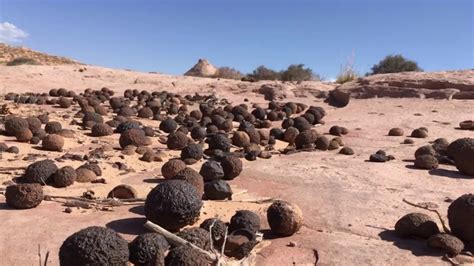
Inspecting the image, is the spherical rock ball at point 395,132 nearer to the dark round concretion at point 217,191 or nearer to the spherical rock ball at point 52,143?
the dark round concretion at point 217,191

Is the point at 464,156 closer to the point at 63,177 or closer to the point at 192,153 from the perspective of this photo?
the point at 192,153

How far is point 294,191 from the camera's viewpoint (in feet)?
17.9

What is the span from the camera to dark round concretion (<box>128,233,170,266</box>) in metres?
3.40

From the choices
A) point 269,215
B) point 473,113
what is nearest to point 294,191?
point 269,215

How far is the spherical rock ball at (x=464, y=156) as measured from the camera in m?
6.24

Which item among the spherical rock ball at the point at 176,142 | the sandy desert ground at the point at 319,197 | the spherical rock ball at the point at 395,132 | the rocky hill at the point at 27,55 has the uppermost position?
the rocky hill at the point at 27,55

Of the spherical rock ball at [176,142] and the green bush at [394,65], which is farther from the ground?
the green bush at [394,65]

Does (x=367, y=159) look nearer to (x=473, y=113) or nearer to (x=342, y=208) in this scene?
(x=342, y=208)

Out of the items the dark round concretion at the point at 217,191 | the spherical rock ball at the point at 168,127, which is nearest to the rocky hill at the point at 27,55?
the spherical rock ball at the point at 168,127

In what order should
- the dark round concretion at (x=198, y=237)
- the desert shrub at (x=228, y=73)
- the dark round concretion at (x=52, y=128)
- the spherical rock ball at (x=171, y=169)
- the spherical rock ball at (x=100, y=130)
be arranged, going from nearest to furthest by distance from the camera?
the dark round concretion at (x=198, y=237)
the spherical rock ball at (x=171, y=169)
the dark round concretion at (x=52, y=128)
the spherical rock ball at (x=100, y=130)
the desert shrub at (x=228, y=73)

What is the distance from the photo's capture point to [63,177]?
534 centimetres

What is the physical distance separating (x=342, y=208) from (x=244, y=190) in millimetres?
1123

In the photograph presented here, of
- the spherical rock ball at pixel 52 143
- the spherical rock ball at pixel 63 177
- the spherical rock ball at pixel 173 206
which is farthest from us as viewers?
the spherical rock ball at pixel 52 143

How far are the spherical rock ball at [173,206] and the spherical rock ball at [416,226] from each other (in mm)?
1682
